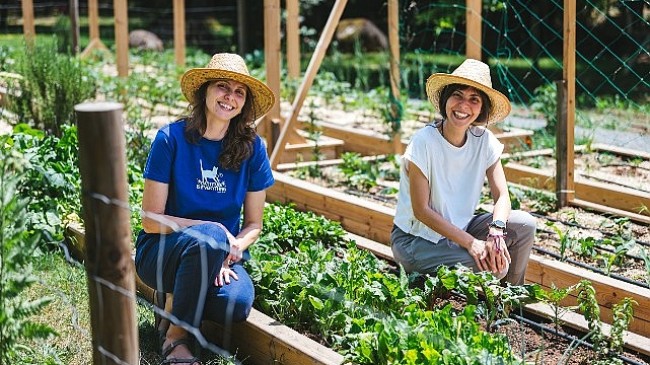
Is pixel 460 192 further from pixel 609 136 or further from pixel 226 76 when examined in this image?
pixel 609 136

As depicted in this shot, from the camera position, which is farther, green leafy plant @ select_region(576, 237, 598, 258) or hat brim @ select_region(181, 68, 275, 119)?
green leafy plant @ select_region(576, 237, 598, 258)

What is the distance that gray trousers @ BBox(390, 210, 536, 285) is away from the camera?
427cm

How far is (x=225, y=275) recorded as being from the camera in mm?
Answer: 3928

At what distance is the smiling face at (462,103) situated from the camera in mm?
4285

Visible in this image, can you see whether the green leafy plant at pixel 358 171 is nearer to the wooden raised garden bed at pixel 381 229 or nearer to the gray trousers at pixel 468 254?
the wooden raised garden bed at pixel 381 229

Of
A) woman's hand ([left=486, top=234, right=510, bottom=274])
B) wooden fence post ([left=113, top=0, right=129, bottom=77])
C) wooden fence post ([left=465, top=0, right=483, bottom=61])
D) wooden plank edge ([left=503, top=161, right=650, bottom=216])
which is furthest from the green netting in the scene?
woman's hand ([left=486, top=234, right=510, bottom=274])

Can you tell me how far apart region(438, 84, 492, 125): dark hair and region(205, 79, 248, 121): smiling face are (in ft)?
2.96

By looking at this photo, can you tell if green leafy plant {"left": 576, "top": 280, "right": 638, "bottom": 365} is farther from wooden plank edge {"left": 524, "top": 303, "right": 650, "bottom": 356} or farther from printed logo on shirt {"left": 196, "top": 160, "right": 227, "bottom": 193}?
printed logo on shirt {"left": 196, "top": 160, "right": 227, "bottom": 193}

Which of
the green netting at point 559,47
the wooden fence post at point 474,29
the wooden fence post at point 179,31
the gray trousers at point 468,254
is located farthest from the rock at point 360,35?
the gray trousers at point 468,254

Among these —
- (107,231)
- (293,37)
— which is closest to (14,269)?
(107,231)

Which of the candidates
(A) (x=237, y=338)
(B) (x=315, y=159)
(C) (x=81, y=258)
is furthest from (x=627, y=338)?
(B) (x=315, y=159)

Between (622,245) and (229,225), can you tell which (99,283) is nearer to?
(229,225)

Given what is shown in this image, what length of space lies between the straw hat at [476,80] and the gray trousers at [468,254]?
0.48 m

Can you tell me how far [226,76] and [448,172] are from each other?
3.50 feet
